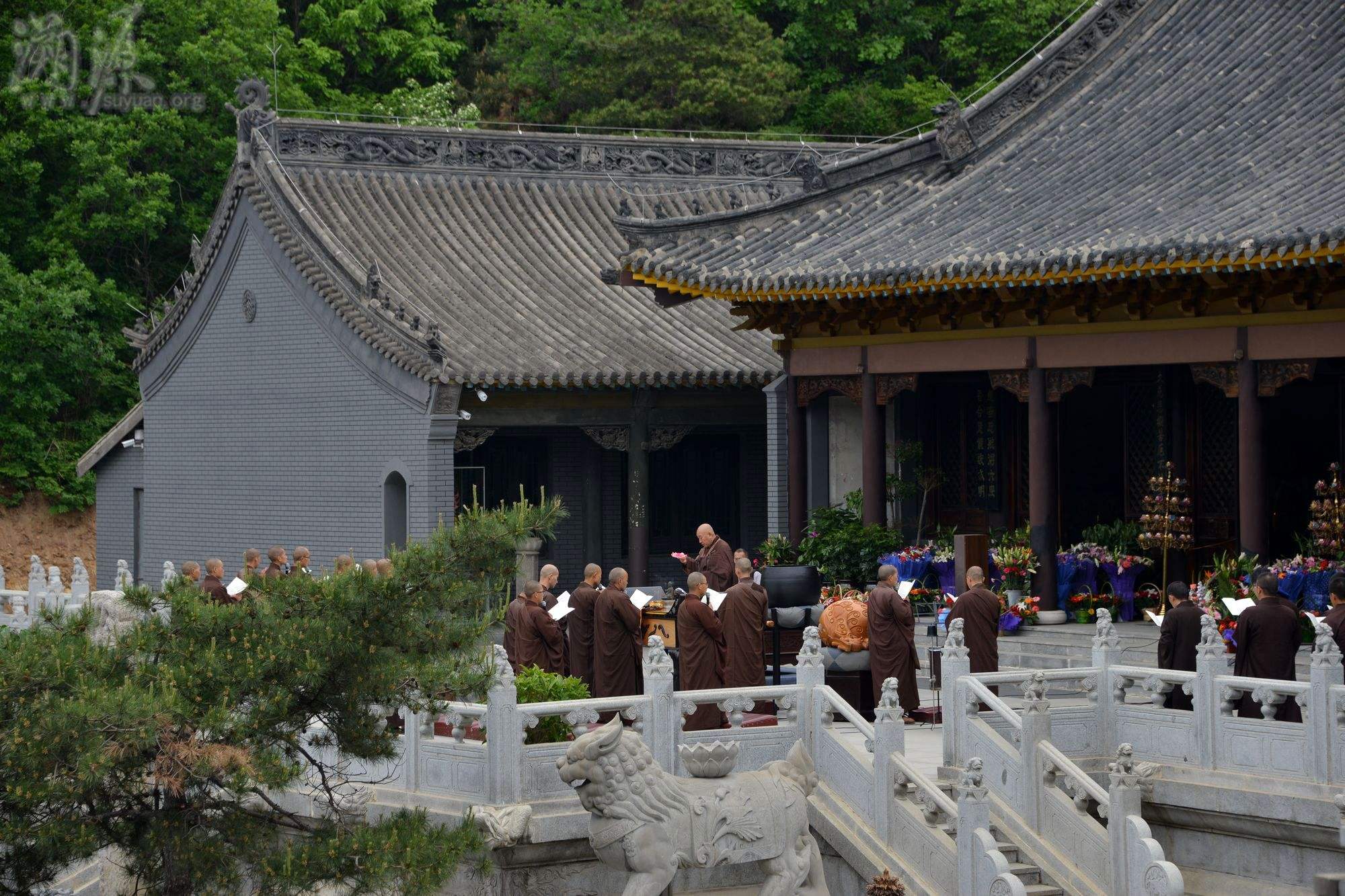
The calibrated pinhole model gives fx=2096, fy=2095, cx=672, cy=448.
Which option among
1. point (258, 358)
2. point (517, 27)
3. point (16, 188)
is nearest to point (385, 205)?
point (258, 358)

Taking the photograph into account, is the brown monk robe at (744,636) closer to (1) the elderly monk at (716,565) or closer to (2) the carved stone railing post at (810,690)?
(2) the carved stone railing post at (810,690)

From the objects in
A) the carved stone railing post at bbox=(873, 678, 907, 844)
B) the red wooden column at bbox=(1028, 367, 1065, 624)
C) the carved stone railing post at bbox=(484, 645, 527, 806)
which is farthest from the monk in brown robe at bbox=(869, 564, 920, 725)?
the red wooden column at bbox=(1028, 367, 1065, 624)

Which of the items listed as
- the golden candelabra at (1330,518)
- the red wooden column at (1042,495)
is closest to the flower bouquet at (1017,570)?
the red wooden column at (1042,495)

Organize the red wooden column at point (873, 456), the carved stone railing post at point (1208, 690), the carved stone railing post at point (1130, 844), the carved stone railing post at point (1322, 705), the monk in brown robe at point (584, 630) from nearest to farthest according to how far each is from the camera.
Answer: the carved stone railing post at point (1130, 844)
the carved stone railing post at point (1322, 705)
the carved stone railing post at point (1208, 690)
the monk in brown robe at point (584, 630)
the red wooden column at point (873, 456)

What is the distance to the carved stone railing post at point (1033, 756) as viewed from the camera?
13500mm

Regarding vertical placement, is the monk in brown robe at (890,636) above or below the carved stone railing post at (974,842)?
above

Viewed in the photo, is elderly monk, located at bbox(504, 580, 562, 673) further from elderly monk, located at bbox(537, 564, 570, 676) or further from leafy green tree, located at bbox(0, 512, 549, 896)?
leafy green tree, located at bbox(0, 512, 549, 896)

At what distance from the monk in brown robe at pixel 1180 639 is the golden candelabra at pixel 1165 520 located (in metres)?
4.42

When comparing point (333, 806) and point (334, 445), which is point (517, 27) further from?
point (333, 806)

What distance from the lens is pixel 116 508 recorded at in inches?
1161

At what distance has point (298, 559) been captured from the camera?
15172 millimetres

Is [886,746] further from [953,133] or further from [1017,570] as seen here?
[953,133]

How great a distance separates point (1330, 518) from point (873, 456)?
490cm

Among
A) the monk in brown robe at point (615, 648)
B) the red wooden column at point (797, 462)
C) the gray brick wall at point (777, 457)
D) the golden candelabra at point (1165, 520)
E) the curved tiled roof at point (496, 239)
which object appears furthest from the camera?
the gray brick wall at point (777, 457)
